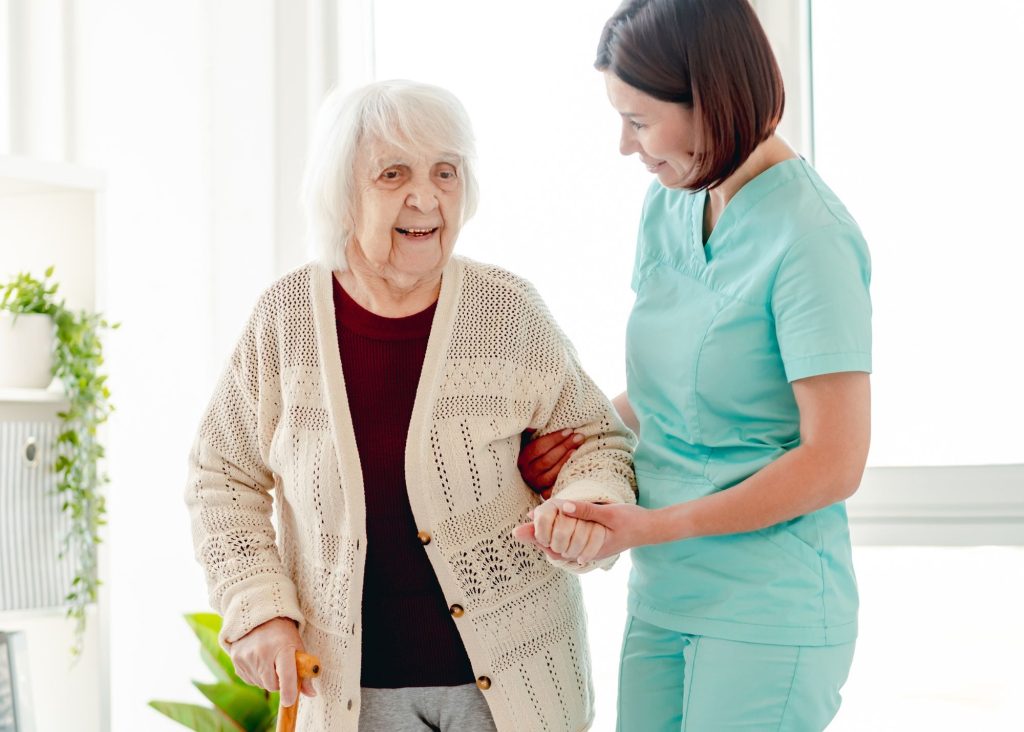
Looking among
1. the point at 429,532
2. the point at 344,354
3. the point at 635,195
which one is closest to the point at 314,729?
the point at 429,532

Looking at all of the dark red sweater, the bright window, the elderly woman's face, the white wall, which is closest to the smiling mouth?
the elderly woman's face

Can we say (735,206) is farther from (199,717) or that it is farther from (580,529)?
(199,717)

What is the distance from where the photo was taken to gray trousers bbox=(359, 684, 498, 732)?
56.9 inches

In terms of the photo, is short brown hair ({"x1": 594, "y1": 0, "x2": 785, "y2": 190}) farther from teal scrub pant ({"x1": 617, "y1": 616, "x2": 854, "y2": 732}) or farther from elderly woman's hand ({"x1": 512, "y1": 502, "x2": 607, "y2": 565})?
teal scrub pant ({"x1": 617, "y1": 616, "x2": 854, "y2": 732})

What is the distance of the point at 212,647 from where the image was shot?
7.06 feet

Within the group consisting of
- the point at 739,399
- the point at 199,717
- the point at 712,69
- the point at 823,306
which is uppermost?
the point at 712,69

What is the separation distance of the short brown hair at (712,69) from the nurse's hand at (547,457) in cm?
41

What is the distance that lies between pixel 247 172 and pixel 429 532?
55.4 inches

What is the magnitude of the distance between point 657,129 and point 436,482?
505 millimetres

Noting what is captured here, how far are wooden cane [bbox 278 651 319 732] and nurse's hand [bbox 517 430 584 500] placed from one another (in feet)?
1.20

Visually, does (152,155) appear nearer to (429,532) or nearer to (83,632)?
(83,632)

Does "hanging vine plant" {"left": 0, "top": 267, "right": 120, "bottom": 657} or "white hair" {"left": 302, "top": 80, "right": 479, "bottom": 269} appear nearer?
"white hair" {"left": 302, "top": 80, "right": 479, "bottom": 269}

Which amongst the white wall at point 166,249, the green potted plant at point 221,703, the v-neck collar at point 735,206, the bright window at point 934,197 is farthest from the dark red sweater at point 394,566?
the white wall at point 166,249

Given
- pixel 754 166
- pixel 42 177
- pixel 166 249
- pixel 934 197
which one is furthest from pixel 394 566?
pixel 166 249
